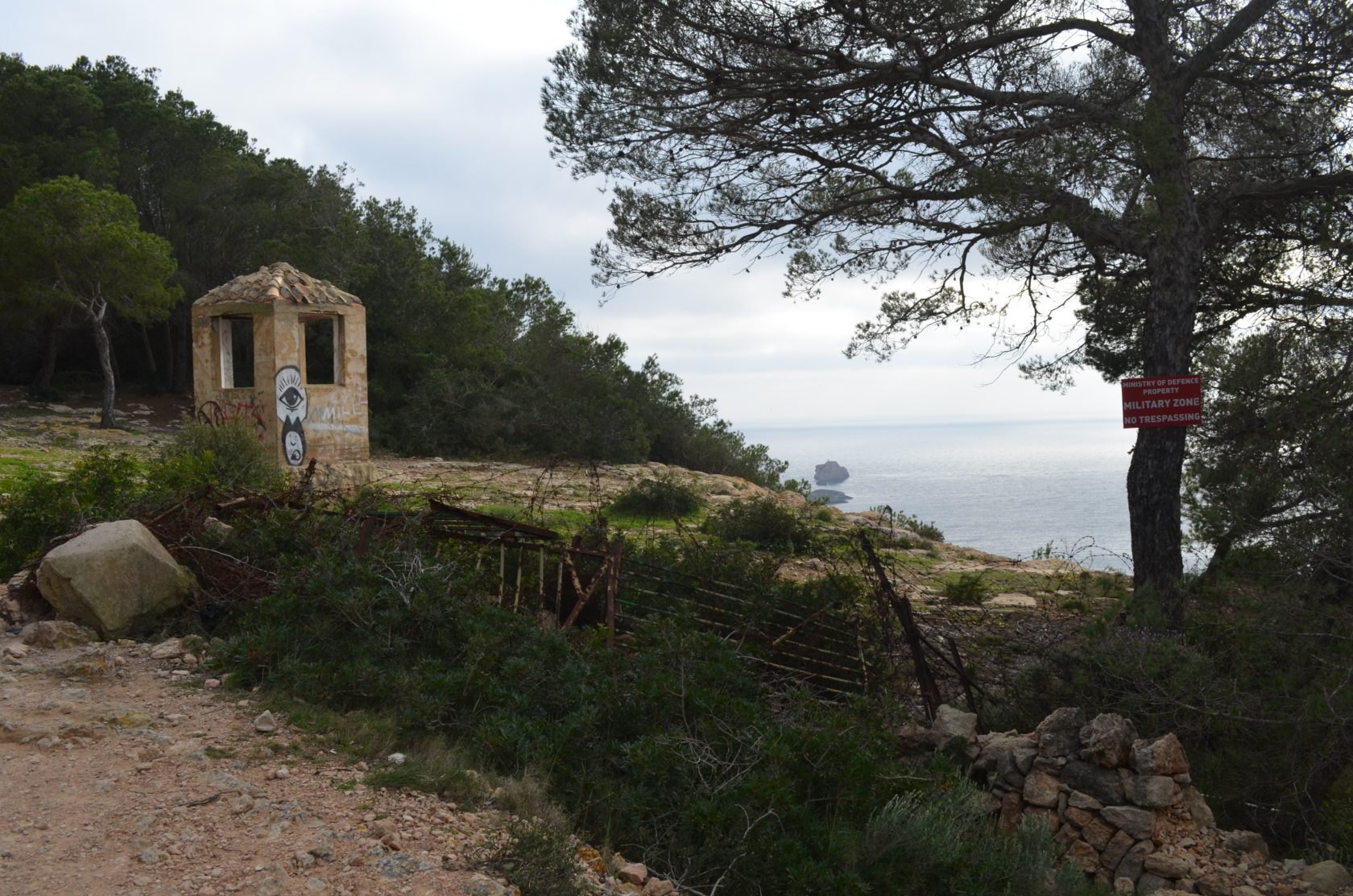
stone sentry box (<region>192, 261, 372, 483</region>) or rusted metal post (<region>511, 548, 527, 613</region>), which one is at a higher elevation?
stone sentry box (<region>192, 261, 372, 483</region>)

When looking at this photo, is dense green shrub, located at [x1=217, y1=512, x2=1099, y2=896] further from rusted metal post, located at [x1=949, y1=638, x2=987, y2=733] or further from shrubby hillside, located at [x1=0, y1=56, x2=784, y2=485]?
shrubby hillside, located at [x1=0, y1=56, x2=784, y2=485]

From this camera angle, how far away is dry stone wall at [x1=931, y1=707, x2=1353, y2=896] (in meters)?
4.70

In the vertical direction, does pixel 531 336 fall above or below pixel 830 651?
above

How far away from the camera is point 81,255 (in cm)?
2267

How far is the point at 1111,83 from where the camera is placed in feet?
29.1

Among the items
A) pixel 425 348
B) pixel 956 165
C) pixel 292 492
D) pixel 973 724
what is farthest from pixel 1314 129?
pixel 425 348

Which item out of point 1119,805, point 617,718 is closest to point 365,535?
point 617,718

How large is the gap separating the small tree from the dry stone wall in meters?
21.8

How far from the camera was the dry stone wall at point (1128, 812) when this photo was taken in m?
4.70

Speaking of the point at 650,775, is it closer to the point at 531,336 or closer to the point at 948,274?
the point at 948,274

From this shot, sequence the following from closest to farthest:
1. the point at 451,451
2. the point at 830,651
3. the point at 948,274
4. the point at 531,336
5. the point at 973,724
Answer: the point at 973,724 < the point at 830,651 < the point at 948,274 < the point at 451,451 < the point at 531,336

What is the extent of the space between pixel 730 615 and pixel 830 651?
0.70 metres

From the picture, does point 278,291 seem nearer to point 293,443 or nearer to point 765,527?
point 293,443

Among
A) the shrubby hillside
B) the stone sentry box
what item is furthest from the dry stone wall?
the shrubby hillside
